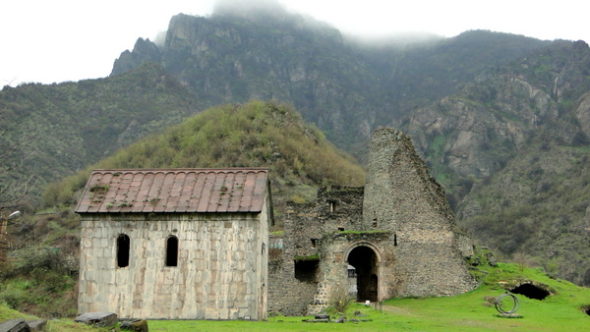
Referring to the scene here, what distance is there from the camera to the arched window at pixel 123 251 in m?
23.2

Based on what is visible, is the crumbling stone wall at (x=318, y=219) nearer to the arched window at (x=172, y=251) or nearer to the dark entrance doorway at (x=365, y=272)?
the dark entrance doorway at (x=365, y=272)

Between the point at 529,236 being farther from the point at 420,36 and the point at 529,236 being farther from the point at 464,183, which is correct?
the point at 420,36

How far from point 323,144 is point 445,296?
4723cm

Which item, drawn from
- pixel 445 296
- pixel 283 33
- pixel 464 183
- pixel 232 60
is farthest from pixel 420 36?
pixel 445 296

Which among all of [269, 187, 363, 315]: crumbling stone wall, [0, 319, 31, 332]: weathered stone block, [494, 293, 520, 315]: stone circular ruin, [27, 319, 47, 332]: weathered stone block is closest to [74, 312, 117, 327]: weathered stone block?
[27, 319, 47, 332]: weathered stone block

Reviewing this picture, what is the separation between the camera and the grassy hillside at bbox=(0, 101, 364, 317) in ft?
167

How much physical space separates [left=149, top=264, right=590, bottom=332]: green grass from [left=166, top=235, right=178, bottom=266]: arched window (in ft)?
7.80

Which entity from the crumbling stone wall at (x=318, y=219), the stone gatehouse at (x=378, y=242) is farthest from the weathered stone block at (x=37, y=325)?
the crumbling stone wall at (x=318, y=219)

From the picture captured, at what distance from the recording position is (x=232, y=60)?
129625 millimetres

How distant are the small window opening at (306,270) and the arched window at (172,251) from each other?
43.8 ft

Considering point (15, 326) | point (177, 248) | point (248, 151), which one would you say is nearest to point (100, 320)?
point (15, 326)

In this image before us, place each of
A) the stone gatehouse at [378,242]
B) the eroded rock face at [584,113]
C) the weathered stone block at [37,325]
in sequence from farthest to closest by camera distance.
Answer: the eroded rock face at [584,113]
the stone gatehouse at [378,242]
the weathered stone block at [37,325]

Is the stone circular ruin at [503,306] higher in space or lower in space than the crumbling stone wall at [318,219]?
lower

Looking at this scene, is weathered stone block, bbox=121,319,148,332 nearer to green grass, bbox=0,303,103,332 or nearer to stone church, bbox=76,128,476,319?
green grass, bbox=0,303,103,332
